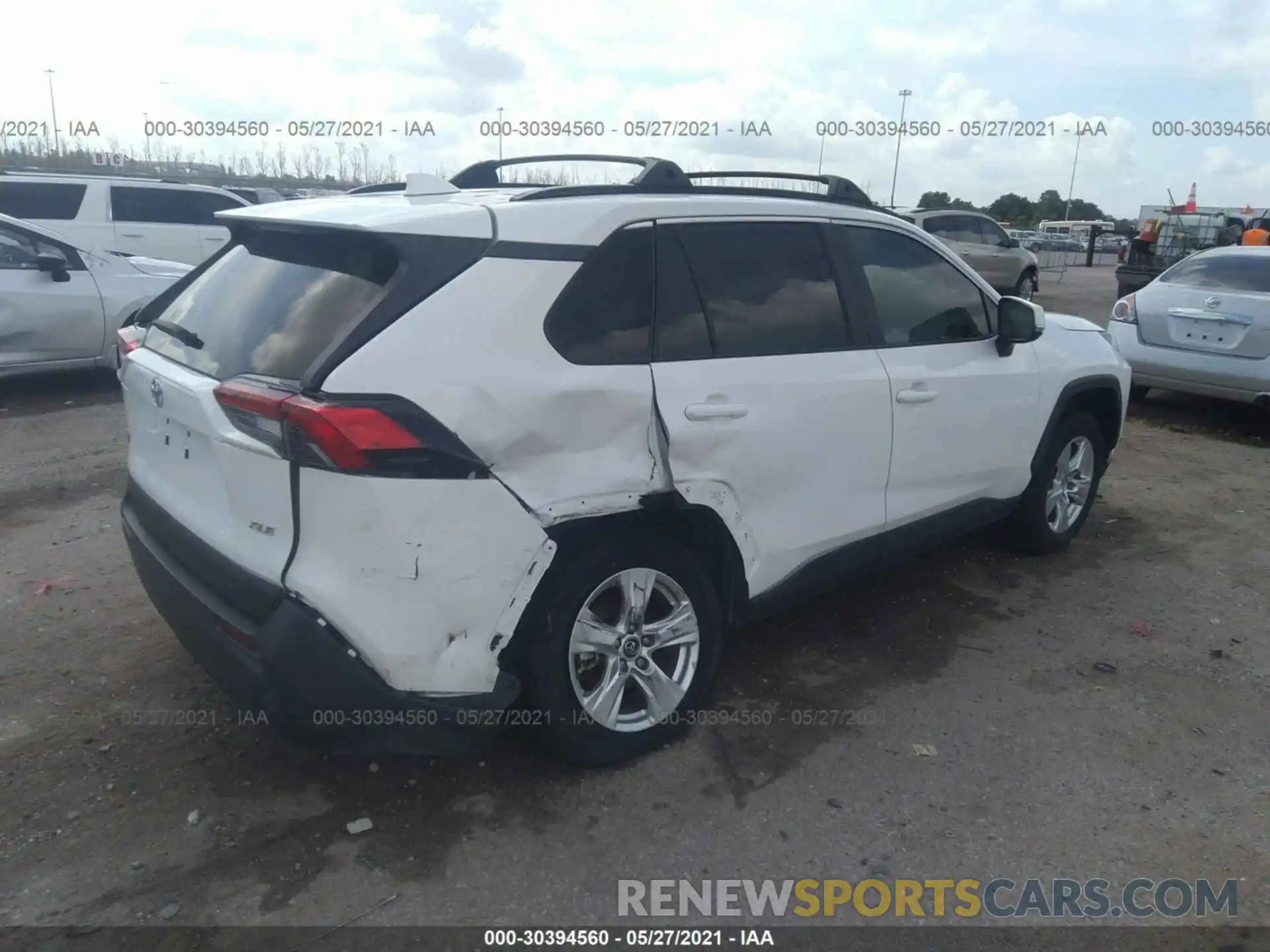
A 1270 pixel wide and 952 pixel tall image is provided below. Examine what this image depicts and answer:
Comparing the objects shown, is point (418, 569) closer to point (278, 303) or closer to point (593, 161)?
point (278, 303)

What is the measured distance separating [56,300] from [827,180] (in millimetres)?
7125

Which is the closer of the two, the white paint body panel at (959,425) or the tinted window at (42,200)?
the white paint body panel at (959,425)

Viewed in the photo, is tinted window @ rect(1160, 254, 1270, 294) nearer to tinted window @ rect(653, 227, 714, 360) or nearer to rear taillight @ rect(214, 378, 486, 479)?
tinted window @ rect(653, 227, 714, 360)

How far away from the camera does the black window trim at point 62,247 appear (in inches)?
329

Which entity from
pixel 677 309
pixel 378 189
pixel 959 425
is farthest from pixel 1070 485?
pixel 378 189

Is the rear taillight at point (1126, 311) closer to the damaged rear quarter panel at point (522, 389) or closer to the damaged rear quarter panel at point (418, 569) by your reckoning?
the damaged rear quarter panel at point (522, 389)

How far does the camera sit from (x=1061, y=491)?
17.2 ft

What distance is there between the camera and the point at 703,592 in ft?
10.9

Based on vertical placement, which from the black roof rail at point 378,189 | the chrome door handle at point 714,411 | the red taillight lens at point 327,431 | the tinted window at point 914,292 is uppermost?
the black roof rail at point 378,189

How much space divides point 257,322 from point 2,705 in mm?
1863

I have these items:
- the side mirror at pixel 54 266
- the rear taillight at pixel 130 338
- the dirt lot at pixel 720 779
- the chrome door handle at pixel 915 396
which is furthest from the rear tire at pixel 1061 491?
the side mirror at pixel 54 266

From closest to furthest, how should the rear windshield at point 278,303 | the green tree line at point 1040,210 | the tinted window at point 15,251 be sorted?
the rear windshield at point 278,303
the tinted window at point 15,251
the green tree line at point 1040,210

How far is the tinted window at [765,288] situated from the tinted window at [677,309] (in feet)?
0.11

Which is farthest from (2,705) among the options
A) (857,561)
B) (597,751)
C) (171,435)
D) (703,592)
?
(857,561)
